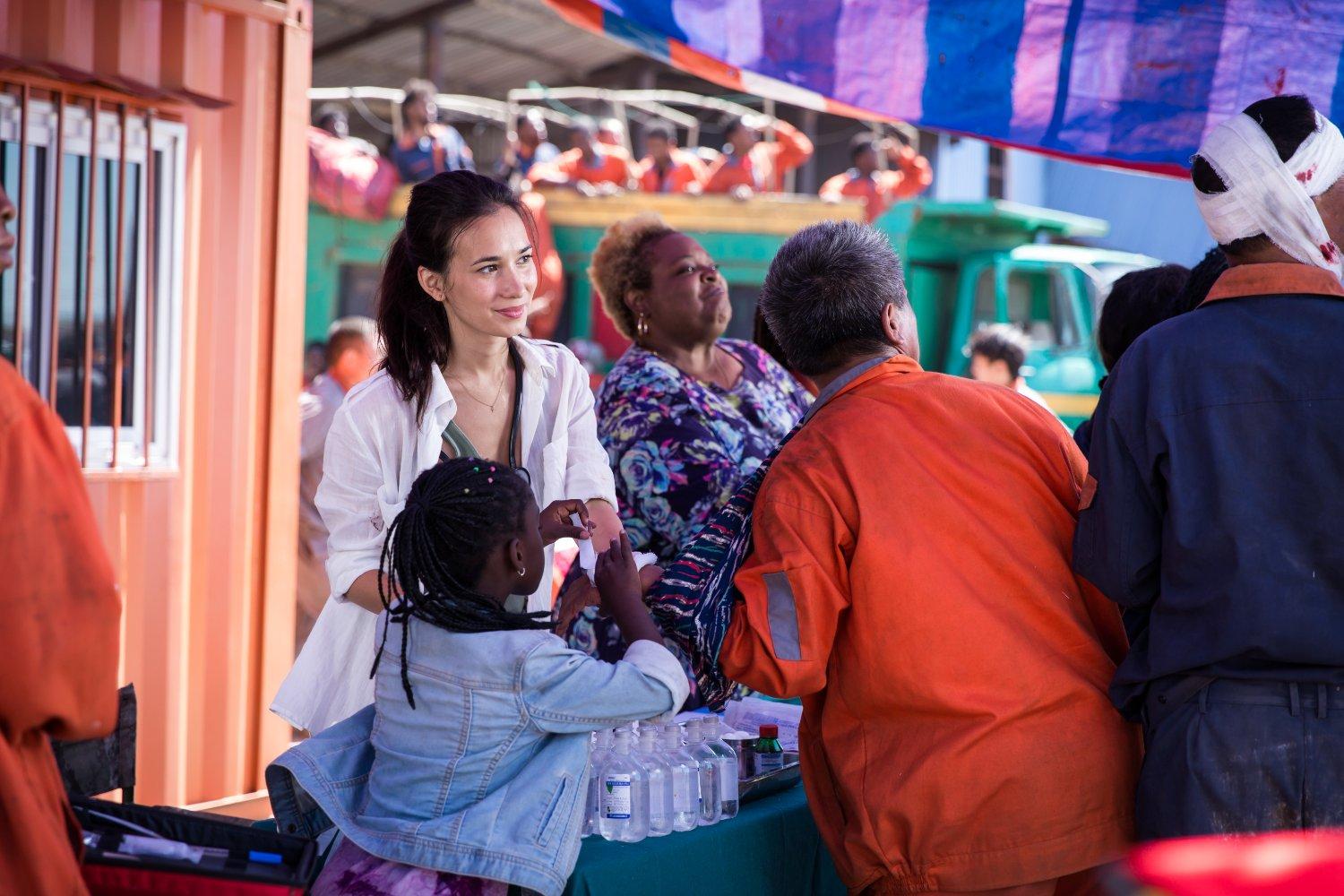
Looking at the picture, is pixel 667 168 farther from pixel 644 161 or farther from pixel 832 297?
pixel 832 297

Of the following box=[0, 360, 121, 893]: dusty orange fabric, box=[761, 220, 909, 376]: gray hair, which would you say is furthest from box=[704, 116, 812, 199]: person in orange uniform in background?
box=[0, 360, 121, 893]: dusty orange fabric

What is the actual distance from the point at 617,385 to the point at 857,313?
131cm

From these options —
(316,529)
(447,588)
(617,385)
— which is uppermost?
(617,385)

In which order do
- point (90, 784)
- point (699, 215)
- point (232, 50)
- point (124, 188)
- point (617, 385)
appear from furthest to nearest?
1. point (699, 215)
2. point (232, 50)
3. point (124, 188)
4. point (617, 385)
5. point (90, 784)

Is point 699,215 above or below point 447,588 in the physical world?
above

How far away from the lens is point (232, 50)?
4.55 meters

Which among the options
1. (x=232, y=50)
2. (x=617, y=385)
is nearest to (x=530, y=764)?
(x=617, y=385)

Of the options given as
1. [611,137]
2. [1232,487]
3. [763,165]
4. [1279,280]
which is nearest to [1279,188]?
[1279,280]

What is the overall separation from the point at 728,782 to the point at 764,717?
61cm

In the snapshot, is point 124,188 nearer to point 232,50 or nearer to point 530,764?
point 232,50

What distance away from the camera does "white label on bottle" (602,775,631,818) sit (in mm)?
2484

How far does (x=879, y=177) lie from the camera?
482 inches

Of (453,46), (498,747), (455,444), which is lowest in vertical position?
(498,747)

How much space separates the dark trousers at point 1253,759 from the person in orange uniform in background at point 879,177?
379 inches
